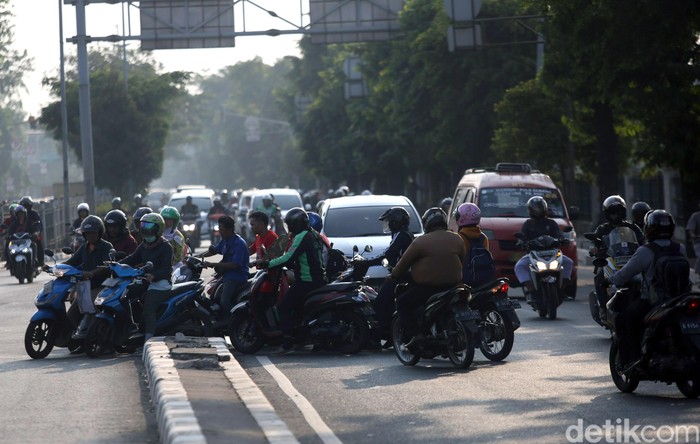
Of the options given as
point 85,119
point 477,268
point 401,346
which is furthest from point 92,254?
point 85,119

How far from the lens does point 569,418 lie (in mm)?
10594

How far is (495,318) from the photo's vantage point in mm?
14852

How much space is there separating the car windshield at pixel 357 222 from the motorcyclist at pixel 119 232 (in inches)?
222

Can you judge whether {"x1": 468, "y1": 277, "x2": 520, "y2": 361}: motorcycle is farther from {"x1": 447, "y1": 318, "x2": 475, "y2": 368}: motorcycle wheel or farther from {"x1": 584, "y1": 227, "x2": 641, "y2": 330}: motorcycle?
{"x1": 584, "y1": 227, "x2": 641, "y2": 330}: motorcycle

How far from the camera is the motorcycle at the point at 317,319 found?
1571 centimetres

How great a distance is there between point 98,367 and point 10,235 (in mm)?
17073

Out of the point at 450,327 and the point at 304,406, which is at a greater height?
the point at 450,327

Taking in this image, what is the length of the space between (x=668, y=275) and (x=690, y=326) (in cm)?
69

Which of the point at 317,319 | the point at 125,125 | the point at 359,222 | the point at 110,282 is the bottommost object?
the point at 317,319

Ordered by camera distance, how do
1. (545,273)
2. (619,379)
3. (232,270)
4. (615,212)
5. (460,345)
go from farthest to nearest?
(545,273) → (232,270) → (615,212) → (460,345) → (619,379)

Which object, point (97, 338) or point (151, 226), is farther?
point (151, 226)

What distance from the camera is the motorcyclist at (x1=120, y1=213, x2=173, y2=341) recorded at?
53.1ft

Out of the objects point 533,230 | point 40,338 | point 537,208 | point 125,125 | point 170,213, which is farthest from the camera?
point 125,125

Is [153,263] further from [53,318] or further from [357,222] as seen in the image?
[357,222]
